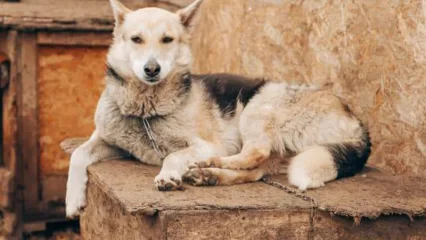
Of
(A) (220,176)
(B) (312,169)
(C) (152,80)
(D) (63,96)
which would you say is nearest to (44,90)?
(D) (63,96)

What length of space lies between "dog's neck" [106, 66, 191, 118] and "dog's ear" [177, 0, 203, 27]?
35 centimetres

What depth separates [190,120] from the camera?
15.0 ft

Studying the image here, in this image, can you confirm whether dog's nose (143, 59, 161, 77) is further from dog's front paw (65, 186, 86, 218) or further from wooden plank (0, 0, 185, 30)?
wooden plank (0, 0, 185, 30)

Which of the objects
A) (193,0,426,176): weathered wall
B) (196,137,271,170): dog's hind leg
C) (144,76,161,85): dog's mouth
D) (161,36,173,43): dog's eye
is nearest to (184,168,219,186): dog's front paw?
(196,137,271,170): dog's hind leg

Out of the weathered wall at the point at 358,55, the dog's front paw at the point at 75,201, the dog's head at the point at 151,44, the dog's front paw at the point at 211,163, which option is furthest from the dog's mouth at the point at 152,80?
the weathered wall at the point at 358,55

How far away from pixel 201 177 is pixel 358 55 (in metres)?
1.89

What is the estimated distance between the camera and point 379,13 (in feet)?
16.7

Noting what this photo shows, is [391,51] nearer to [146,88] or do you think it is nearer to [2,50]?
[146,88]

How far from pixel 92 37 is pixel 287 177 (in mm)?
4224

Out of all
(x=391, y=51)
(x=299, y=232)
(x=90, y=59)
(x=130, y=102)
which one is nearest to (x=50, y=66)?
(x=90, y=59)

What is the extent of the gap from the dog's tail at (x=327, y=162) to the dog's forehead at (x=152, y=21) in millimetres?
1107

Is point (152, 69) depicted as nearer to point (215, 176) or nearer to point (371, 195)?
point (215, 176)

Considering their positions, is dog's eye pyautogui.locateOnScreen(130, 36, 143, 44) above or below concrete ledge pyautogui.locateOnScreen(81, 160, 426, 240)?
above

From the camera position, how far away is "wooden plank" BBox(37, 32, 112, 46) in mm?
7836
